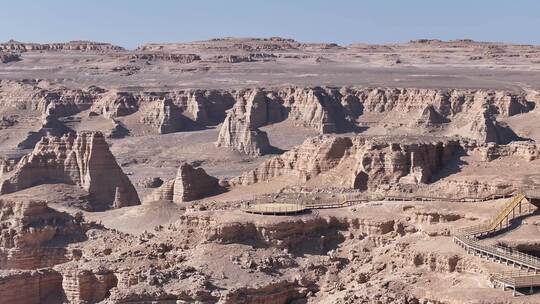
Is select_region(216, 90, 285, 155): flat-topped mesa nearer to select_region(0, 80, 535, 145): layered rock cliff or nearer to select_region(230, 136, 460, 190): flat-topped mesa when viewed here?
select_region(0, 80, 535, 145): layered rock cliff

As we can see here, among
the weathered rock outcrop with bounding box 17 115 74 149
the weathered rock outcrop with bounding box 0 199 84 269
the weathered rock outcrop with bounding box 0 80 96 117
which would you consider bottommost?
the weathered rock outcrop with bounding box 17 115 74 149

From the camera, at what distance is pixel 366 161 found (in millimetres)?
65438

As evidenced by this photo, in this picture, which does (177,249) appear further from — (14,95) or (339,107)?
(14,95)

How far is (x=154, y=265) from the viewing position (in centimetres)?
4506

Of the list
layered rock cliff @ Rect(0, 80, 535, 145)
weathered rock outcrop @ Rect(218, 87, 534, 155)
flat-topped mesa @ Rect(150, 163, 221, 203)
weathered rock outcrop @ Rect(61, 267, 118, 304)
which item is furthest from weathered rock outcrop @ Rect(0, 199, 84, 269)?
layered rock cliff @ Rect(0, 80, 535, 145)

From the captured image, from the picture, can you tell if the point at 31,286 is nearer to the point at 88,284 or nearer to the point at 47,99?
the point at 88,284

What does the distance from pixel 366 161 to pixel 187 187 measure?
521 inches

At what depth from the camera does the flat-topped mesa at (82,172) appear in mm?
69938

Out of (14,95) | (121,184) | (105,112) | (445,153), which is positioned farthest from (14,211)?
(14,95)

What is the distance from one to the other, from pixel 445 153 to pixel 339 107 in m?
82.1

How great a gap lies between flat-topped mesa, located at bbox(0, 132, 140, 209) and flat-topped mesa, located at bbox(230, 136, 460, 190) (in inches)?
430

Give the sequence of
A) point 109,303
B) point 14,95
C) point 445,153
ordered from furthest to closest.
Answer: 1. point 14,95
2. point 445,153
3. point 109,303

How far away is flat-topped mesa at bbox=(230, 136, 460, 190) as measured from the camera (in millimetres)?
64062

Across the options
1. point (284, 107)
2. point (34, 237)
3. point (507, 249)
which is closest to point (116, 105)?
point (284, 107)
